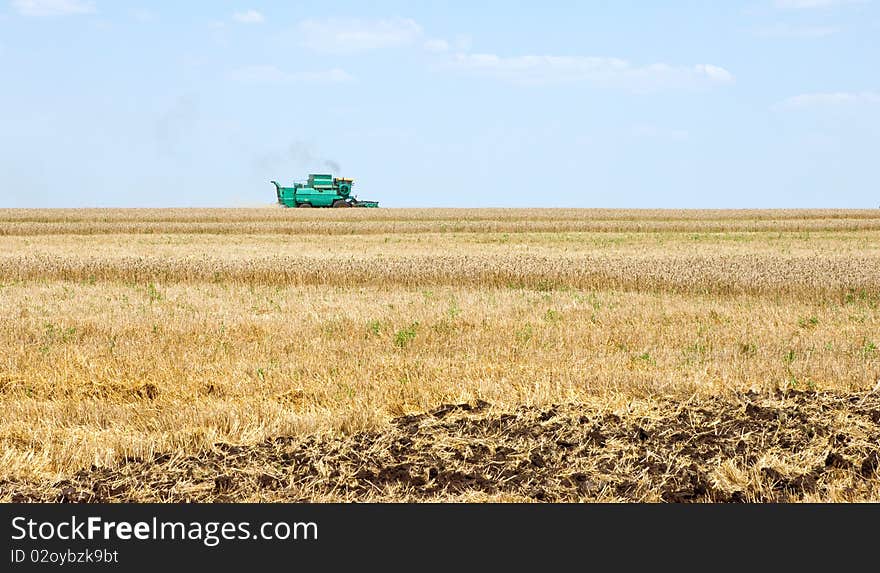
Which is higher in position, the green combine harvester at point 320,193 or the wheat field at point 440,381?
the green combine harvester at point 320,193

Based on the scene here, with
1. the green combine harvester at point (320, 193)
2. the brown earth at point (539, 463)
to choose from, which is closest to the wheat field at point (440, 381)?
the brown earth at point (539, 463)

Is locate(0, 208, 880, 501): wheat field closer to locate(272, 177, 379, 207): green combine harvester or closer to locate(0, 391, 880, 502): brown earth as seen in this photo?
locate(0, 391, 880, 502): brown earth

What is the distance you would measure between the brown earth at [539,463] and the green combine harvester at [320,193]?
51.1 m

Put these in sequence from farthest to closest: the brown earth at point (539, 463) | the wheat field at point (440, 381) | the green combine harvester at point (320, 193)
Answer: the green combine harvester at point (320, 193) < the wheat field at point (440, 381) < the brown earth at point (539, 463)

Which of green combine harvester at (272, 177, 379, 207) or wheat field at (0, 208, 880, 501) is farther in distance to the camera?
green combine harvester at (272, 177, 379, 207)

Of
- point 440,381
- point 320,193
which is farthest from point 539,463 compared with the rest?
point 320,193

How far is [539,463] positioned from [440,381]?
8.40 feet

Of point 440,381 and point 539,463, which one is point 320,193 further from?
point 539,463

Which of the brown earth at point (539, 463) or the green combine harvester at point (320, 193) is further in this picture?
the green combine harvester at point (320, 193)

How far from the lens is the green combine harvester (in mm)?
59156

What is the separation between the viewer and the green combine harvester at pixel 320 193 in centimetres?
5916

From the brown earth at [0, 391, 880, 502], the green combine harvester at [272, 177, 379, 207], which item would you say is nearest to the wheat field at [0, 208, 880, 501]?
the brown earth at [0, 391, 880, 502]

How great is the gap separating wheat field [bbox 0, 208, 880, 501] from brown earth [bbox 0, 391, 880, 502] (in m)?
0.03

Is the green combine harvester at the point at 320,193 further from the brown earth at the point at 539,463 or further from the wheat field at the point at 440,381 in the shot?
the brown earth at the point at 539,463
